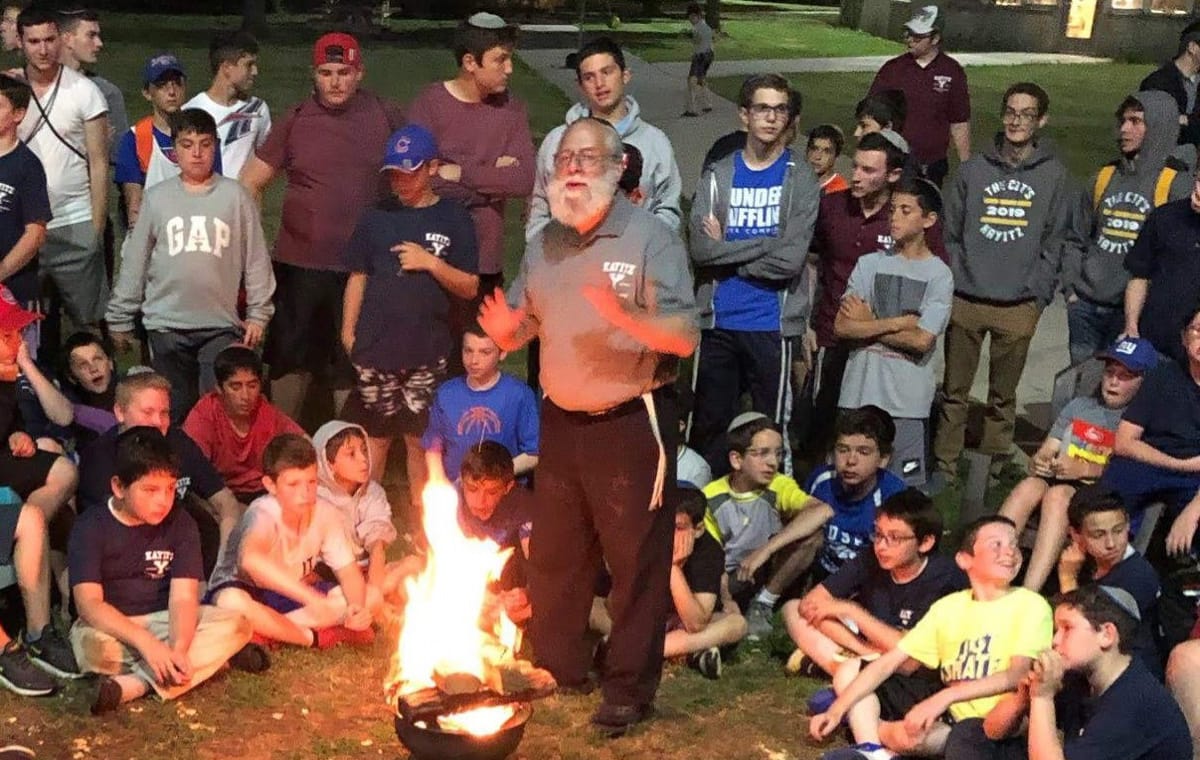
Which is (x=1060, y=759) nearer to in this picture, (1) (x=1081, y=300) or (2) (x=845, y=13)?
(1) (x=1081, y=300)

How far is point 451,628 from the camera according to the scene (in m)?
4.79

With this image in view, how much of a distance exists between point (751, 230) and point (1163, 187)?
2278 millimetres

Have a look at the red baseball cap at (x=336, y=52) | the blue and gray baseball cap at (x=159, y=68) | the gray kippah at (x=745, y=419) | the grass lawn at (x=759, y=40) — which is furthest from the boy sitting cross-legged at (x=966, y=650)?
the grass lawn at (x=759, y=40)

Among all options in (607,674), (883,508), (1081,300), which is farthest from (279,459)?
(1081,300)

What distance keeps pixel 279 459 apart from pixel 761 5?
52.0 m

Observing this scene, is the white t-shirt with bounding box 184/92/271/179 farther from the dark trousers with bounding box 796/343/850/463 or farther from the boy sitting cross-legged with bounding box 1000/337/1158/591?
the boy sitting cross-legged with bounding box 1000/337/1158/591

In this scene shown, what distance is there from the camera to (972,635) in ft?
17.1

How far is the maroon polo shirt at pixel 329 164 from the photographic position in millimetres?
7113

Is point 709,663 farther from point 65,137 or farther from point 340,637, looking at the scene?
point 65,137

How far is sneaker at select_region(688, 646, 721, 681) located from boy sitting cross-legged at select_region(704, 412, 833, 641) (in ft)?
1.28

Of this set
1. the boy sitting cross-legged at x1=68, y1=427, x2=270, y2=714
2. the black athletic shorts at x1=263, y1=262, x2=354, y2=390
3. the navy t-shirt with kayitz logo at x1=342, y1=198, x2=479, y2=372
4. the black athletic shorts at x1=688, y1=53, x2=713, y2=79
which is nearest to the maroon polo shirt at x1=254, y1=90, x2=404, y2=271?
the black athletic shorts at x1=263, y1=262, x2=354, y2=390

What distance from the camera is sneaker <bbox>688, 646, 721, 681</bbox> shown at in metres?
5.85

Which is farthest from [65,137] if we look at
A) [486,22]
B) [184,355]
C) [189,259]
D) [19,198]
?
[486,22]

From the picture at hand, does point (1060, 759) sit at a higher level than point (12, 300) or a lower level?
lower
